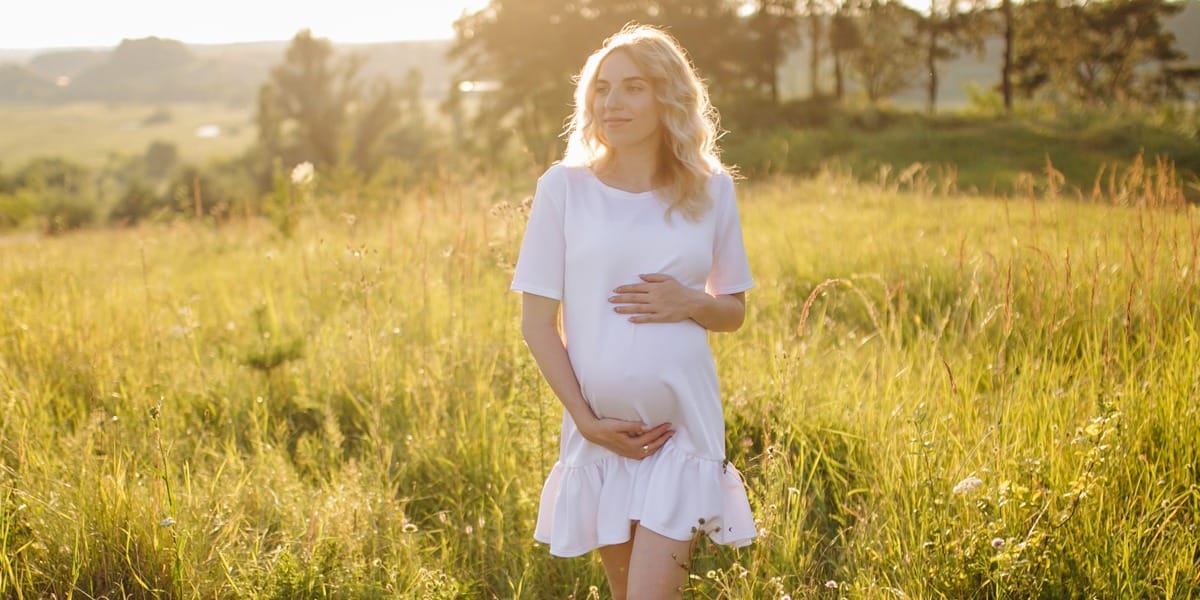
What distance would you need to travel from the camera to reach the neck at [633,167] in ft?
8.05

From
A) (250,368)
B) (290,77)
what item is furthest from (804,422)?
(290,77)

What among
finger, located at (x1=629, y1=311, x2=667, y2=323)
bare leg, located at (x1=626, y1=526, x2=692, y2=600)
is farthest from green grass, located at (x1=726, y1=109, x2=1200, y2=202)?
bare leg, located at (x1=626, y1=526, x2=692, y2=600)

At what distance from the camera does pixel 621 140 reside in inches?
95.6

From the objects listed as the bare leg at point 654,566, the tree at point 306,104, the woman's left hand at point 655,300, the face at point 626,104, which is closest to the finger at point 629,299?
the woman's left hand at point 655,300

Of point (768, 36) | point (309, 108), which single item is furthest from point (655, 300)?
point (309, 108)

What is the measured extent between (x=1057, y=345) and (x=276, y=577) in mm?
3369

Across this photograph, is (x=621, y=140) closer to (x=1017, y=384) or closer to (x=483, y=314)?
(x=1017, y=384)

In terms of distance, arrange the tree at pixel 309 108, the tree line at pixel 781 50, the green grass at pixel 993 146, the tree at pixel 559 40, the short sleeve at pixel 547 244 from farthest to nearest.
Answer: the tree at pixel 309 108 → the tree at pixel 559 40 → the tree line at pixel 781 50 → the green grass at pixel 993 146 → the short sleeve at pixel 547 244

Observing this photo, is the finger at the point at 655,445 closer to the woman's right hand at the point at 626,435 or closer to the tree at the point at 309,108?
the woman's right hand at the point at 626,435

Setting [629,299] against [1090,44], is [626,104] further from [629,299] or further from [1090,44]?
[1090,44]

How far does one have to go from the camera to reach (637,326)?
2.28 meters

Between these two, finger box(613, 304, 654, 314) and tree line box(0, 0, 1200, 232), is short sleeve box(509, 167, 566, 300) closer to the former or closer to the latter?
finger box(613, 304, 654, 314)

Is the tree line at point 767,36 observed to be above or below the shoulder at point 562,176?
above

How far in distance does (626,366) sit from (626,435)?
179 mm
